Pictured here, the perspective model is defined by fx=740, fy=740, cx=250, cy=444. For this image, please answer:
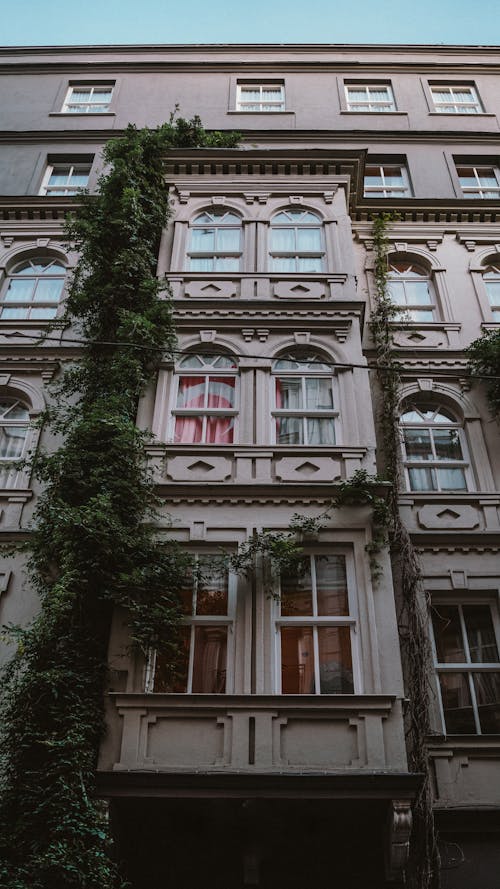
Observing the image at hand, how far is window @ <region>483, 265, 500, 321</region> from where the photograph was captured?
15.9 m

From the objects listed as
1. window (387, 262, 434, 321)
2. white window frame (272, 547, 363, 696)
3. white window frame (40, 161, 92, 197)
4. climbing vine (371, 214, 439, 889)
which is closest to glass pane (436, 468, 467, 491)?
climbing vine (371, 214, 439, 889)

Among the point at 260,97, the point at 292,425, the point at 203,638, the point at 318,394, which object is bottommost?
the point at 203,638

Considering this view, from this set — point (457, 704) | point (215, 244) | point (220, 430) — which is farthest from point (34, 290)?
A: point (457, 704)

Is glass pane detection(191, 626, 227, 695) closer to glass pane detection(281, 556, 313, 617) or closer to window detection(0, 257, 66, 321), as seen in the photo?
glass pane detection(281, 556, 313, 617)

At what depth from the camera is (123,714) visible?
921 cm

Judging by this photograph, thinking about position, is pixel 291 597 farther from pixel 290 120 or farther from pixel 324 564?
pixel 290 120

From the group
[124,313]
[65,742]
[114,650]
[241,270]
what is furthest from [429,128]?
[65,742]

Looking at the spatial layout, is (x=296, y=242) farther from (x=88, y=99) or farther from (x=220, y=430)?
(x=88, y=99)

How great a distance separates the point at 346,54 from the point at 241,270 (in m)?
11.7

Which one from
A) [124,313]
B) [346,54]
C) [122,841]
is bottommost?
[122,841]

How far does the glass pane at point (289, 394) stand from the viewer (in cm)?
1272

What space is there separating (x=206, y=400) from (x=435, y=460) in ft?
14.0

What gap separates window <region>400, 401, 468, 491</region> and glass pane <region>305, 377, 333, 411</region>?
5.98 ft

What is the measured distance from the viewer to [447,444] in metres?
13.6
